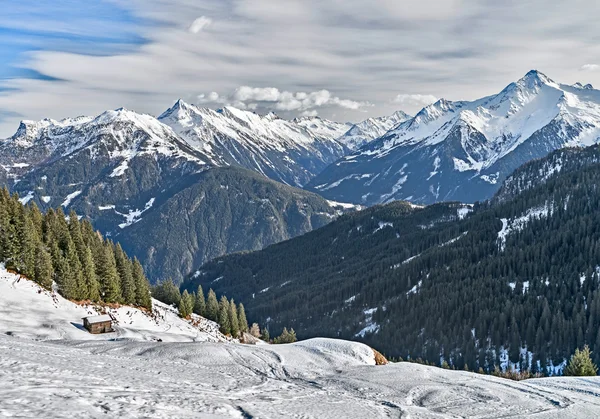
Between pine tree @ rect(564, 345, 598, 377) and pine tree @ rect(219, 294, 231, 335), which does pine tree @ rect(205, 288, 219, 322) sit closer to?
pine tree @ rect(219, 294, 231, 335)

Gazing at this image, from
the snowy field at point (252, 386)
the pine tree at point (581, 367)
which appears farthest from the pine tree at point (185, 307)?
the pine tree at point (581, 367)

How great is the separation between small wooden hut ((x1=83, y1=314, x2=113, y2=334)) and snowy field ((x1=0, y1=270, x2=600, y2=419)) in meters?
25.0

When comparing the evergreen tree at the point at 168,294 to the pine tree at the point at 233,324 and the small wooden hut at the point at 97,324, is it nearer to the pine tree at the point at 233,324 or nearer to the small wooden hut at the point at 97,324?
the pine tree at the point at 233,324

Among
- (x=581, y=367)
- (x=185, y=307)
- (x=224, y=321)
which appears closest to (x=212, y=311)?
(x=224, y=321)

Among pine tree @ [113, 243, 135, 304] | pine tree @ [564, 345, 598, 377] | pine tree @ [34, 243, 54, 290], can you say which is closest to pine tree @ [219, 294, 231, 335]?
pine tree @ [113, 243, 135, 304]

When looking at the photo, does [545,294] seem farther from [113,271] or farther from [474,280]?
[113,271]

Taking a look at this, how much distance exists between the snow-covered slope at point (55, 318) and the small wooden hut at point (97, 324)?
31.9 inches

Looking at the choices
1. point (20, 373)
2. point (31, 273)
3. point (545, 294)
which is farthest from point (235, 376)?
point (545, 294)

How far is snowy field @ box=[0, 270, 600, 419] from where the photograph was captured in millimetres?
21453

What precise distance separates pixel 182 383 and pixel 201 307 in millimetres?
93817

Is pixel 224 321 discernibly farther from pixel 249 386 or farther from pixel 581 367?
pixel 249 386

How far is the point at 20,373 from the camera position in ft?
78.7

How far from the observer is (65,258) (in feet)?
239

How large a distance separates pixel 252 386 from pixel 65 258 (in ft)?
184
